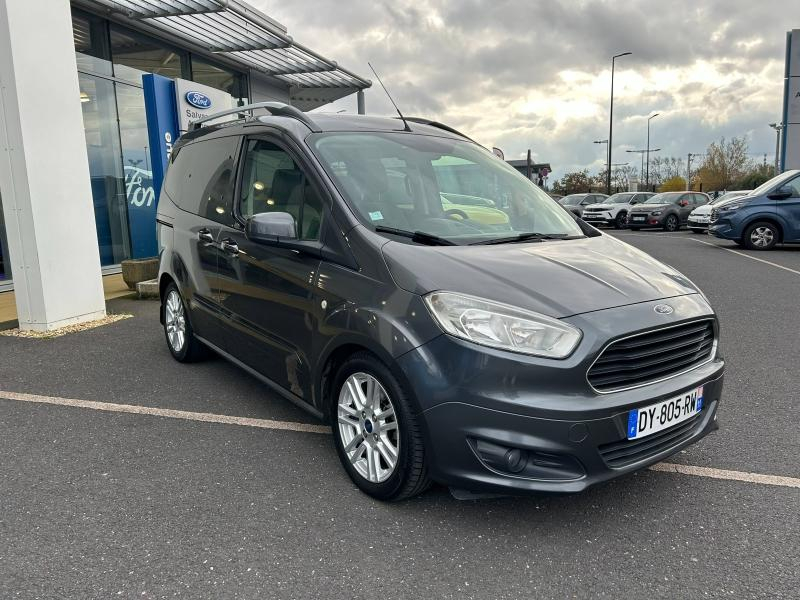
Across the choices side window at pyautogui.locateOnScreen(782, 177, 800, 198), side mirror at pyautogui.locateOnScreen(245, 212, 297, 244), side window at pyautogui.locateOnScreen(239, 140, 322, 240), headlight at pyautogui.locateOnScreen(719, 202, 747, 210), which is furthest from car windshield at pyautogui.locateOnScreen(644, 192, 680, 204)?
side mirror at pyautogui.locateOnScreen(245, 212, 297, 244)

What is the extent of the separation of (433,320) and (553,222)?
150 cm

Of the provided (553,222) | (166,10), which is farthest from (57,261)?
Answer: (166,10)

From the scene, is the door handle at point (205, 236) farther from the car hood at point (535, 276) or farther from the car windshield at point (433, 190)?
the car hood at point (535, 276)

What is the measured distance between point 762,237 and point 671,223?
315 inches

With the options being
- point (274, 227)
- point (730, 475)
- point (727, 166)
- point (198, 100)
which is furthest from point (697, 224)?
point (727, 166)

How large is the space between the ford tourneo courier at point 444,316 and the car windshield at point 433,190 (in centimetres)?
1

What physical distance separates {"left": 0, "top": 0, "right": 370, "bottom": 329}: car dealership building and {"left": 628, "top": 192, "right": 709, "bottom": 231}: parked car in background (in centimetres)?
1049

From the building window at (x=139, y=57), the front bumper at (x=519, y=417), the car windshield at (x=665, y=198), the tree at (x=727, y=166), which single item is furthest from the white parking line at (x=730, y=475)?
the tree at (x=727, y=166)

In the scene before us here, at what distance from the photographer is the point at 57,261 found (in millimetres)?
6461

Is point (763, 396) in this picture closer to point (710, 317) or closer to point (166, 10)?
point (710, 317)

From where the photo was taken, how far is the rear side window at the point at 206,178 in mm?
4078

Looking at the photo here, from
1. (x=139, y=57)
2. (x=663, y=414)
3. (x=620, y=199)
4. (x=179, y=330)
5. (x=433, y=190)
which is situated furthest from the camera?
A: (x=620, y=199)

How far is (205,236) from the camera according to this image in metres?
4.20

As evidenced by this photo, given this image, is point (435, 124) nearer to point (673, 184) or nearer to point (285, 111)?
point (285, 111)
